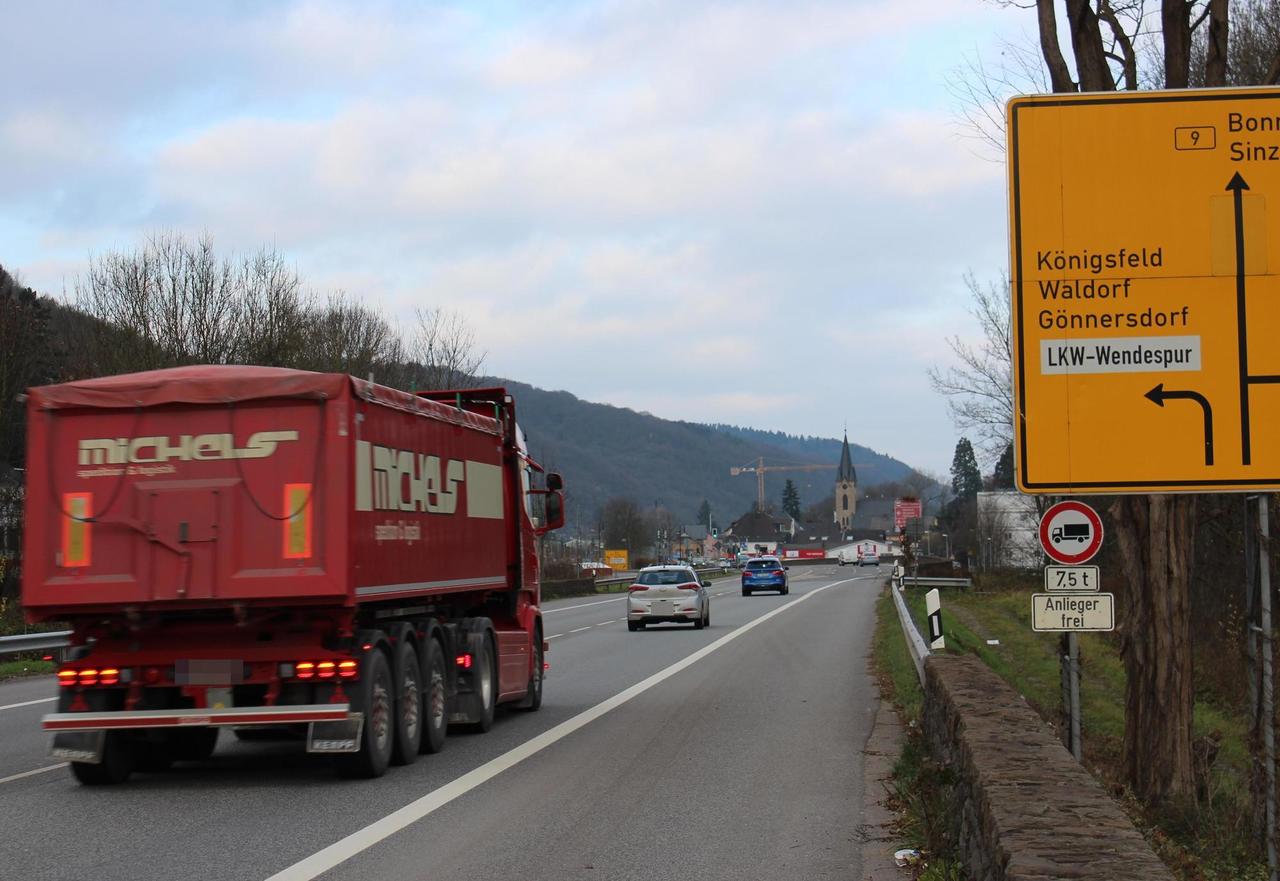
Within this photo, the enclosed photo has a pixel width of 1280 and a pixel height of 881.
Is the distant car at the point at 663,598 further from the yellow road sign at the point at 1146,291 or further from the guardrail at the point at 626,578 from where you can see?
the yellow road sign at the point at 1146,291

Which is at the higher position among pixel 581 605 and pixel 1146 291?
pixel 1146 291

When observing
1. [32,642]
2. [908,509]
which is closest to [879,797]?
[32,642]

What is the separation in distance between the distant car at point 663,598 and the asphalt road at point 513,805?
1554 cm

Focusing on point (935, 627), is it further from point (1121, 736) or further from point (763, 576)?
point (763, 576)

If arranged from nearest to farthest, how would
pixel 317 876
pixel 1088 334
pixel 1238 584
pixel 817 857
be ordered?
pixel 317 876 < pixel 817 857 < pixel 1088 334 < pixel 1238 584

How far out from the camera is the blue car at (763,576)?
5931 cm

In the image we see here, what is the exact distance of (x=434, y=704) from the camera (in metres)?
12.4

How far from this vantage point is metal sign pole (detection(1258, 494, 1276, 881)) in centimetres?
769

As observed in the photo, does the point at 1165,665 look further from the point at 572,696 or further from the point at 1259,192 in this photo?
the point at 572,696

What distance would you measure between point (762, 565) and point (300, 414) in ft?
167

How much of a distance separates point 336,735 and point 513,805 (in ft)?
4.98

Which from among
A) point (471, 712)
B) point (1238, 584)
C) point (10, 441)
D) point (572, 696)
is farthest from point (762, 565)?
point (471, 712)

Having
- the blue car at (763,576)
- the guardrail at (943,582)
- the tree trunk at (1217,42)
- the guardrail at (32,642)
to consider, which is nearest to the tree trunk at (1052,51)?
the tree trunk at (1217,42)

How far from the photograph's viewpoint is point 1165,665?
451 inches
